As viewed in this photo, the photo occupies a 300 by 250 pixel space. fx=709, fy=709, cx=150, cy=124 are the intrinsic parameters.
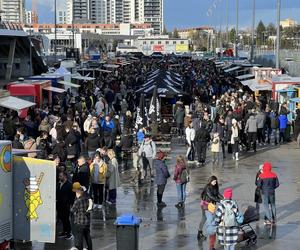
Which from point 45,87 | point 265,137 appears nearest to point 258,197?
point 265,137

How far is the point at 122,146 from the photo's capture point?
21328mm

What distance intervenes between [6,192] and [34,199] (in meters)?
0.55

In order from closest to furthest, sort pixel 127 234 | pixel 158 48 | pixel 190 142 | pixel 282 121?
1. pixel 127 234
2. pixel 190 142
3. pixel 282 121
4. pixel 158 48

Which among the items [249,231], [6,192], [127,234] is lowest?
[249,231]

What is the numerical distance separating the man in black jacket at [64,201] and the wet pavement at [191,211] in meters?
0.35

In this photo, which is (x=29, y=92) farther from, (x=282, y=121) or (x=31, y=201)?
(x=31, y=201)

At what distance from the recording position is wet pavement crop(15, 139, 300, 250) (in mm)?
12672

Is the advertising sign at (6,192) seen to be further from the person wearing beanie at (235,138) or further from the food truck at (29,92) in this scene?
the food truck at (29,92)

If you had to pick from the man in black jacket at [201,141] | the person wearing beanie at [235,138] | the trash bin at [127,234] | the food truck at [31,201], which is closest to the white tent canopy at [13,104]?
the man in black jacket at [201,141]

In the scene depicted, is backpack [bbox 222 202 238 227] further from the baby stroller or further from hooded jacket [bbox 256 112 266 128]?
hooded jacket [bbox 256 112 266 128]

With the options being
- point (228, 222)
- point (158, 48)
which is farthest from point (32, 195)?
point (158, 48)

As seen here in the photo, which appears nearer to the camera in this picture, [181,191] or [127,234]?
[127,234]

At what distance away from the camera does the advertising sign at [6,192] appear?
10945 mm

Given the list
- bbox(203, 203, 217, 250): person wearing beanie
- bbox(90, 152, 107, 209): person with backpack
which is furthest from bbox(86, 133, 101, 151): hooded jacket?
bbox(203, 203, 217, 250): person wearing beanie
